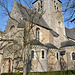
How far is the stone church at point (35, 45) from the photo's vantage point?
14352mm

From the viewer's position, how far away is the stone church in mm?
14352

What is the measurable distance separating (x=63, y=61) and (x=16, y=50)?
1031cm

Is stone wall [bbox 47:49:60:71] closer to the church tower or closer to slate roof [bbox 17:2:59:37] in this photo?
the church tower

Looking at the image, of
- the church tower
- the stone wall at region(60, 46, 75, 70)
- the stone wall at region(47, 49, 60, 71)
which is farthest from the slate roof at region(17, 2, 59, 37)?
the stone wall at region(60, 46, 75, 70)

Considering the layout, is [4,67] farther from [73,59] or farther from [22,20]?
[73,59]

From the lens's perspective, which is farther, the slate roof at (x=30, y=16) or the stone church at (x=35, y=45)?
the stone church at (x=35, y=45)

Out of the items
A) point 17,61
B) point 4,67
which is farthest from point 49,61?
point 4,67

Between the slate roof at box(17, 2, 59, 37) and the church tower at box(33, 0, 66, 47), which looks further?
the church tower at box(33, 0, 66, 47)

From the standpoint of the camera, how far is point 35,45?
1557 centimetres

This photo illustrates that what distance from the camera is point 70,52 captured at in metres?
18.8

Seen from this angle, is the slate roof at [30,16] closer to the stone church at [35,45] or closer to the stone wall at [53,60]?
the stone church at [35,45]

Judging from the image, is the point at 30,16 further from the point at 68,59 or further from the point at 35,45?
the point at 68,59

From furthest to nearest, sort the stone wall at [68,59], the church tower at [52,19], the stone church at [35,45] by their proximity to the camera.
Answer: the church tower at [52,19] → the stone wall at [68,59] → the stone church at [35,45]

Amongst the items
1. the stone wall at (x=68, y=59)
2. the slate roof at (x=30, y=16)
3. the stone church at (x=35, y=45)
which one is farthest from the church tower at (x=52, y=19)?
the slate roof at (x=30, y=16)
